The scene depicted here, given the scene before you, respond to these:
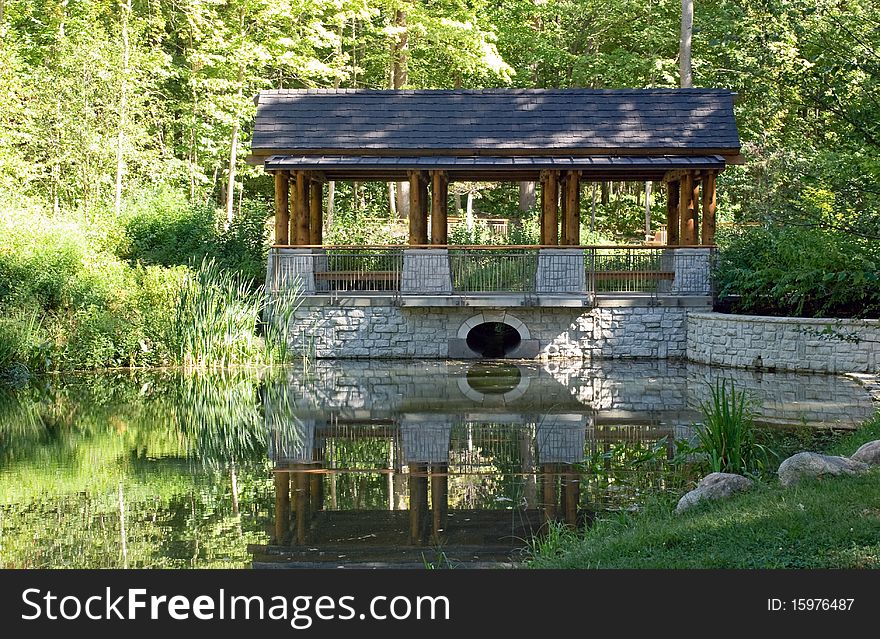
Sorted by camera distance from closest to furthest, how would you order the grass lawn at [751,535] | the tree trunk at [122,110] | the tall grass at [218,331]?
the grass lawn at [751,535] < the tall grass at [218,331] < the tree trunk at [122,110]

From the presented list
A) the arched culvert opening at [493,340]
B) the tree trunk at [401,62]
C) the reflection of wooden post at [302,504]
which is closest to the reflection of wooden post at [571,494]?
the reflection of wooden post at [302,504]

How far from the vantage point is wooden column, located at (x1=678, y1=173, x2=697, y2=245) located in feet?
69.3

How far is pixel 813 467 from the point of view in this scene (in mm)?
7531

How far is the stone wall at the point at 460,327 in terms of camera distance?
20.0 metres

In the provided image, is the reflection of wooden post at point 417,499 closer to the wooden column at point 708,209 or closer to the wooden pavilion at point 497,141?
the wooden pavilion at point 497,141

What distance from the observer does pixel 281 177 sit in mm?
21250

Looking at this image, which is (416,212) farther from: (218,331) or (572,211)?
(218,331)

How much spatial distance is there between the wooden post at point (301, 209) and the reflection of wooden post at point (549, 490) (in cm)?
1214

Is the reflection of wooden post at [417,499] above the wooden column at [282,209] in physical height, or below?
below

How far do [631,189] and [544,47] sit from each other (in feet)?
27.9

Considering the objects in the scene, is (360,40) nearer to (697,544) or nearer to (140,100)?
(140,100)

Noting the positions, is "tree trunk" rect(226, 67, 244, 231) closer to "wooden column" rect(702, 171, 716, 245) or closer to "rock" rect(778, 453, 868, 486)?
"wooden column" rect(702, 171, 716, 245)

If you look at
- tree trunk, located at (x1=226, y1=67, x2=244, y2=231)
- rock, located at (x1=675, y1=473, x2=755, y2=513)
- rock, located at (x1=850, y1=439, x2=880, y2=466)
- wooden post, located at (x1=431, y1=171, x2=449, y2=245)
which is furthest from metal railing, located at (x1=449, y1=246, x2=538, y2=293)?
rock, located at (x1=675, y1=473, x2=755, y2=513)

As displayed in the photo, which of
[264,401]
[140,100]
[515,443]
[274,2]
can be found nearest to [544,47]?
[274,2]
